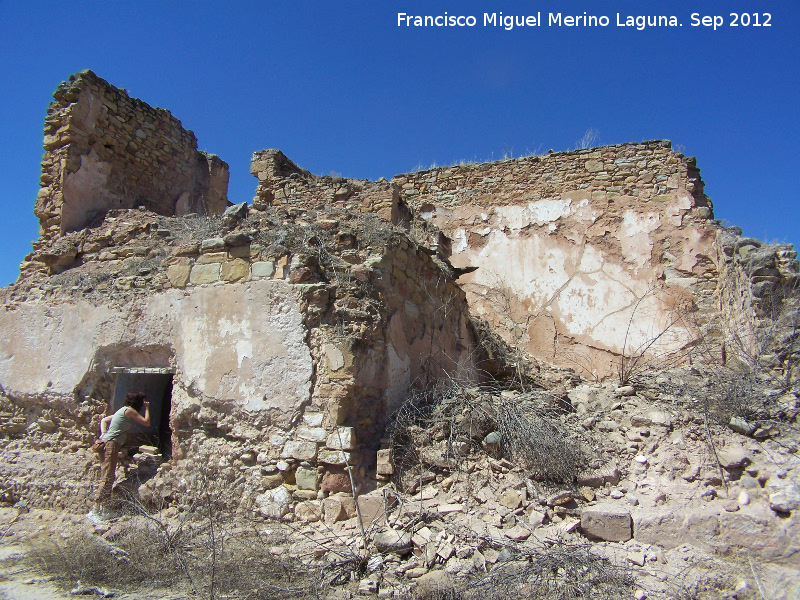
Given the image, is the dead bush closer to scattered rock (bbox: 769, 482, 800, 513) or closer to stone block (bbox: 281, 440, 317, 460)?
scattered rock (bbox: 769, 482, 800, 513)

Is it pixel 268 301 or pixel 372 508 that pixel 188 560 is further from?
pixel 268 301

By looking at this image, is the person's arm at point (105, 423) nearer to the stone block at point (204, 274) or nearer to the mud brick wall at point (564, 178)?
the stone block at point (204, 274)

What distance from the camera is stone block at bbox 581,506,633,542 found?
Answer: 10.5 ft

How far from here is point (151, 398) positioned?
5289 millimetres

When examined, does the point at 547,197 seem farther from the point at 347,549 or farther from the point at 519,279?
the point at 347,549

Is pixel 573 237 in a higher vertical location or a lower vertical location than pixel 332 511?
higher

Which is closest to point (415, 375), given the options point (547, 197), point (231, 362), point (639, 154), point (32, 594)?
point (231, 362)

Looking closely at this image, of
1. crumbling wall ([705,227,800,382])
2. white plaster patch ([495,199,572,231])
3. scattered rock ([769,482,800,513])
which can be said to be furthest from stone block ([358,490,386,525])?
white plaster patch ([495,199,572,231])

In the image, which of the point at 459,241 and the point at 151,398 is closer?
the point at 151,398

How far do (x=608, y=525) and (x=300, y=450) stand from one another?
1943 mm

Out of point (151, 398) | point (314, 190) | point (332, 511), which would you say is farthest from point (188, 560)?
point (314, 190)

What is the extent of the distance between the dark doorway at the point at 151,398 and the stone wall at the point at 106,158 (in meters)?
2.08

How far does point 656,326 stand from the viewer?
25.9ft

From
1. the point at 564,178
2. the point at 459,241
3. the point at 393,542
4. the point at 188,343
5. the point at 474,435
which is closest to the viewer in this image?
the point at 393,542
